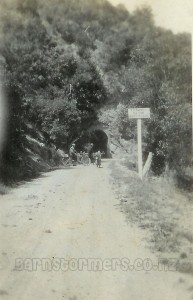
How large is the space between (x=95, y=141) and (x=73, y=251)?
0.82m

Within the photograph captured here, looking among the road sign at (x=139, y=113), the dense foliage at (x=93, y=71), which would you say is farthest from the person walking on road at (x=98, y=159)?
the road sign at (x=139, y=113)

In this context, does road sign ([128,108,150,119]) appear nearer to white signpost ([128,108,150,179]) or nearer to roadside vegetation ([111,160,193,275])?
white signpost ([128,108,150,179])

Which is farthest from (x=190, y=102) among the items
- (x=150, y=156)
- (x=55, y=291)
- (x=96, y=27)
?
(x=55, y=291)

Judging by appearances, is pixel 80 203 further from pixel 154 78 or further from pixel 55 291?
pixel 154 78

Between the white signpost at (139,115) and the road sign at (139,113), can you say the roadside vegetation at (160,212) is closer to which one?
the white signpost at (139,115)

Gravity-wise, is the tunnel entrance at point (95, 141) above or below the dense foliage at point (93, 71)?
below

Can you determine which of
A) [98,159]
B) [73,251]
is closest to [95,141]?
[98,159]

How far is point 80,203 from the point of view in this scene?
3.07 metres

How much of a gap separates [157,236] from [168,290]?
319mm

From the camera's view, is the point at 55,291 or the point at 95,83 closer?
the point at 55,291

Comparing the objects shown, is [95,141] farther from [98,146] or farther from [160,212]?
[160,212]

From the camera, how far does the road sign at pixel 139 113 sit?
313 centimetres

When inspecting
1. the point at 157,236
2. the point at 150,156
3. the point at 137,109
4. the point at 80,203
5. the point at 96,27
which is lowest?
the point at 157,236

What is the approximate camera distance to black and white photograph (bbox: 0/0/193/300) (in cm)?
290
